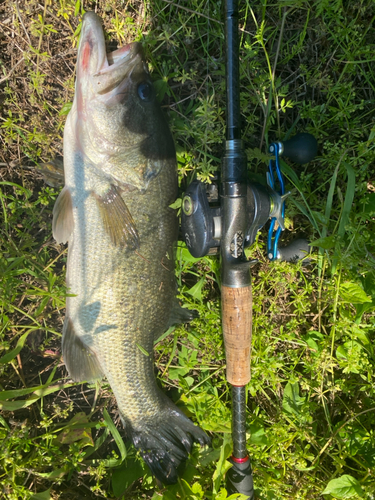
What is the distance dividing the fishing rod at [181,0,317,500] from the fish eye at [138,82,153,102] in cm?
46

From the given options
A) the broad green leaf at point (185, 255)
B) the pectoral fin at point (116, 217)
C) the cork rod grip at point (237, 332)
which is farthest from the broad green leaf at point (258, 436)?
the pectoral fin at point (116, 217)

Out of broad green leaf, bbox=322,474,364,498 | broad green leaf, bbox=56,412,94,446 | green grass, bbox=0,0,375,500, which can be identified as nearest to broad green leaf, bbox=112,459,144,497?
green grass, bbox=0,0,375,500

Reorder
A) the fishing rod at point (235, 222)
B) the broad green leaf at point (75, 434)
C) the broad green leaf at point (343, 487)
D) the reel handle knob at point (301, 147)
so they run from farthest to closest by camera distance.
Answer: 1. the broad green leaf at point (75, 434)
2. the broad green leaf at point (343, 487)
3. the reel handle knob at point (301, 147)
4. the fishing rod at point (235, 222)

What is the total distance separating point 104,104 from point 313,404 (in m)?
2.36

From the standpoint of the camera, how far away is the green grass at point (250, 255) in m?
2.09

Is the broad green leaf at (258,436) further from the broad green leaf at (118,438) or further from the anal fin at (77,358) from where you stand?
the anal fin at (77,358)

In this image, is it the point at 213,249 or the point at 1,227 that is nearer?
the point at 213,249

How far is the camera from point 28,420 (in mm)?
2330

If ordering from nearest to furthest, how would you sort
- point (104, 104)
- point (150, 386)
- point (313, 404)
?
1. point (104, 104)
2. point (150, 386)
3. point (313, 404)

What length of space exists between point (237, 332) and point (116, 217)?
978mm

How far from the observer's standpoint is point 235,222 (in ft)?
5.49

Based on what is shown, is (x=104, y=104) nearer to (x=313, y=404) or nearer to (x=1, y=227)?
(x=1, y=227)

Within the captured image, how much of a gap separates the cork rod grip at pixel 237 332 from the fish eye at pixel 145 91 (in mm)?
1175

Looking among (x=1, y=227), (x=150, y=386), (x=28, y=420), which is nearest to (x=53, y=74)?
(x=1, y=227)
